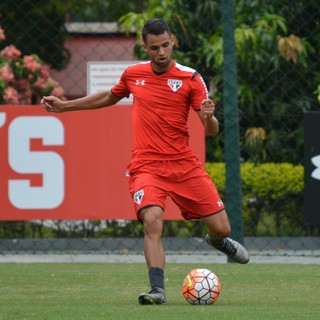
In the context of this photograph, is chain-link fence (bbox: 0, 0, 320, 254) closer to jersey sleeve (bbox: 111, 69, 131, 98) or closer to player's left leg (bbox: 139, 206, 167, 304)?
jersey sleeve (bbox: 111, 69, 131, 98)

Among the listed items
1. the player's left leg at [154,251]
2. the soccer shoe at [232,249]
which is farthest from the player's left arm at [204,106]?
the soccer shoe at [232,249]

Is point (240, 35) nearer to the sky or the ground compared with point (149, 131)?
nearer to the sky

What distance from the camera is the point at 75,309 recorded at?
7707mm

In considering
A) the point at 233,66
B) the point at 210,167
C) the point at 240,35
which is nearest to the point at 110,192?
the point at 233,66

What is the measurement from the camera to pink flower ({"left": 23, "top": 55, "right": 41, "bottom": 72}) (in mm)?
16078

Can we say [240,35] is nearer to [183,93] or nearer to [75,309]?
[183,93]

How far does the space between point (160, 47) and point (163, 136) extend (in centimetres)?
60

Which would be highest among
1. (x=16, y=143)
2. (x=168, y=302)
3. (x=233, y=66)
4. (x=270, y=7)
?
(x=270, y=7)

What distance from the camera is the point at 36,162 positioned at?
12273 millimetres

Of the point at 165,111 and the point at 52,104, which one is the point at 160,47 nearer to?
the point at 165,111

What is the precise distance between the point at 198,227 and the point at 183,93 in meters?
6.23

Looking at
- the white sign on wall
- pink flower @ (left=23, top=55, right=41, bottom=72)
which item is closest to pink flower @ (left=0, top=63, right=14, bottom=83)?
pink flower @ (left=23, top=55, right=41, bottom=72)

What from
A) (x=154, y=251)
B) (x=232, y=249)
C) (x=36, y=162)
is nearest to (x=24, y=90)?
(x=36, y=162)

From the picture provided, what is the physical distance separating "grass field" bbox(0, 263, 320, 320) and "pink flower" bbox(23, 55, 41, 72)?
4.90 meters
